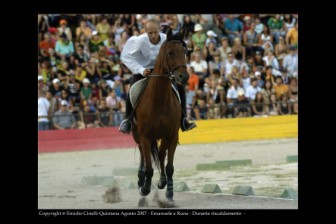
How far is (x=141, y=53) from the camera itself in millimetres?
15125

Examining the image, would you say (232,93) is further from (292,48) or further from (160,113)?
(160,113)

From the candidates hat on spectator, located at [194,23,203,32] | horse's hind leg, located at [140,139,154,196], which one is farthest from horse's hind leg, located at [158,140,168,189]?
hat on spectator, located at [194,23,203,32]

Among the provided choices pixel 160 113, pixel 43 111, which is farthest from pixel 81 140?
pixel 160 113

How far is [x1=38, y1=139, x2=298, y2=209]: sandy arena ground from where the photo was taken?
14695 millimetres

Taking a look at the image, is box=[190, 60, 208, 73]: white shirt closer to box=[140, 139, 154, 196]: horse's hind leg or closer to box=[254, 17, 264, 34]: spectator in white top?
box=[254, 17, 264, 34]: spectator in white top

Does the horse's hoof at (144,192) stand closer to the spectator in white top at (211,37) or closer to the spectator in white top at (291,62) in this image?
the spectator in white top at (211,37)

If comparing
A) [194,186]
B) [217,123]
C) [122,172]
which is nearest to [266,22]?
[217,123]

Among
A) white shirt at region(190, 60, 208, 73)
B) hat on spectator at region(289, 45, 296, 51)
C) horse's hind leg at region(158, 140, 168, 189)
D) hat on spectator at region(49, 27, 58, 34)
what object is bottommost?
horse's hind leg at region(158, 140, 168, 189)

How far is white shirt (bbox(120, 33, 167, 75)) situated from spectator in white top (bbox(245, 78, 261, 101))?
11.8 metres

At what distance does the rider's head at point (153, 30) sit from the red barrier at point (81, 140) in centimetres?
998

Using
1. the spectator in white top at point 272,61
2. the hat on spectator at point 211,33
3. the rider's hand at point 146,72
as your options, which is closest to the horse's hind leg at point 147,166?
the rider's hand at point 146,72

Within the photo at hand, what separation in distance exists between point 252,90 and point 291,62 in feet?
6.41

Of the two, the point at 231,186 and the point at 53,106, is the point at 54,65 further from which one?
the point at 231,186

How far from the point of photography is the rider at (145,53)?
48.4 ft
